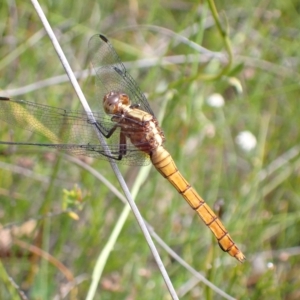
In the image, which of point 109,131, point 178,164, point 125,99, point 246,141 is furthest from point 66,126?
point 246,141

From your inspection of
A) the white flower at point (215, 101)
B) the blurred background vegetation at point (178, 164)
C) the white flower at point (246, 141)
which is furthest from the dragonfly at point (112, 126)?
the white flower at point (246, 141)

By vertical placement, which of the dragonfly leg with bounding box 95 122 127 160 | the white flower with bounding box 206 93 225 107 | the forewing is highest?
the white flower with bounding box 206 93 225 107

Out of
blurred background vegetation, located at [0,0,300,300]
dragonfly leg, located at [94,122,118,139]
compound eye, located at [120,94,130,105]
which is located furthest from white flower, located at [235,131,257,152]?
dragonfly leg, located at [94,122,118,139]

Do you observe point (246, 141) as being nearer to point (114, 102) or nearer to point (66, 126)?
point (114, 102)

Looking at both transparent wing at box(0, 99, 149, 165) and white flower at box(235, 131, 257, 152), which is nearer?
transparent wing at box(0, 99, 149, 165)

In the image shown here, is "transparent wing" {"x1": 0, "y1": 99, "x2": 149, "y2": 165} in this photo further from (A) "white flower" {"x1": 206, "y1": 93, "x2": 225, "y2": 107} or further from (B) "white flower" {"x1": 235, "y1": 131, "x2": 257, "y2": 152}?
(B) "white flower" {"x1": 235, "y1": 131, "x2": 257, "y2": 152}

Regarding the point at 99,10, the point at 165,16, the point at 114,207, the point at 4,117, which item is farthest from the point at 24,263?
the point at 165,16
